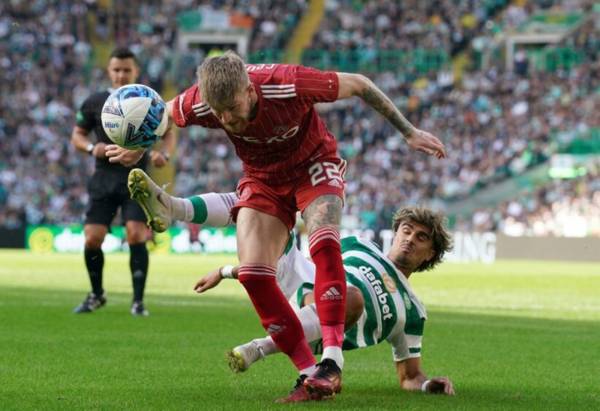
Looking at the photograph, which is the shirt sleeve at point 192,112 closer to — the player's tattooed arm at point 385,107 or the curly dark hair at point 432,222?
the player's tattooed arm at point 385,107

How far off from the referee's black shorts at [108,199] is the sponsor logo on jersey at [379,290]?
521cm

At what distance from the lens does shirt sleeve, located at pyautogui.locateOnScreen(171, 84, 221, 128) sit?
6293mm

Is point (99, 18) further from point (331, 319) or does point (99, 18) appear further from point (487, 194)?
point (331, 319)

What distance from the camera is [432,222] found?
708 centimetres

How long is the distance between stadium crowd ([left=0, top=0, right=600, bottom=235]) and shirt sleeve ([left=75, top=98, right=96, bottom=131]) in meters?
21.9

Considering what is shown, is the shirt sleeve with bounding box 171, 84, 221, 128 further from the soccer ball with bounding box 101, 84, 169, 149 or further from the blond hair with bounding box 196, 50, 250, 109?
the blond hair with bounding box 196, 50, 250, 109

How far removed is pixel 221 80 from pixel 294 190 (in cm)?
102

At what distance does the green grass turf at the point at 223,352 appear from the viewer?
6273 millimetres

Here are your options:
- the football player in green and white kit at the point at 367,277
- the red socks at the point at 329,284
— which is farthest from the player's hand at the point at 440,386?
the red socks at the point at 329,284

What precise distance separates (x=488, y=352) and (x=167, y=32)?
32.5m

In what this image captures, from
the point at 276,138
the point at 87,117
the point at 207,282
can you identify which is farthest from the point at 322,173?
the point at 87,117

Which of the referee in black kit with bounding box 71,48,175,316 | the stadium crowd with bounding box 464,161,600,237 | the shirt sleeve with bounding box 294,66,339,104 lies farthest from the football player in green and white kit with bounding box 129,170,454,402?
the stadium crowd with bounding box 464,161,600,237

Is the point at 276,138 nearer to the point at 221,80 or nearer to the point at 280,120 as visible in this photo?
the point at 280,120

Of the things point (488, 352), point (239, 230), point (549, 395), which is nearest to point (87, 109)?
point (488, 352)
